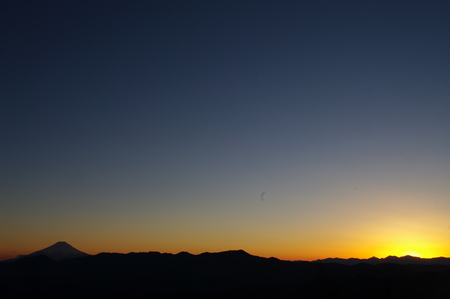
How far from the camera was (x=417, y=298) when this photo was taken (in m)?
48.4

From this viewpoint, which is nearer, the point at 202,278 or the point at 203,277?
the point at 202,278

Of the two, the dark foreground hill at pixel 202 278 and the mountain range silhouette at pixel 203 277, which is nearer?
the dark foreground hill at pixel 202 278

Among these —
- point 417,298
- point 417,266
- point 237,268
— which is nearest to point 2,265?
point 237,268

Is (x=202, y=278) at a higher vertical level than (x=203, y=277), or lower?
lower

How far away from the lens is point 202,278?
234 ft

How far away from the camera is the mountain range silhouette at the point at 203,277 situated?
177 feet

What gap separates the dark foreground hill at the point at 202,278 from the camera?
53.8 m

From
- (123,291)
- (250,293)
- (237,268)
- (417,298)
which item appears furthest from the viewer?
(237,268)

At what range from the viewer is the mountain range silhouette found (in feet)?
177

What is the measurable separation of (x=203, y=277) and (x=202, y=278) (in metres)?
0.43

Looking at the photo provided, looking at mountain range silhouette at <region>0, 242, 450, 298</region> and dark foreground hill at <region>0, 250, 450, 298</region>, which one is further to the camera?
mountain range silhouette at <region>0, 242, 450, 298</region>

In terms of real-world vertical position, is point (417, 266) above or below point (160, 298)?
above

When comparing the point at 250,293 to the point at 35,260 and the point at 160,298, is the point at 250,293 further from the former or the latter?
the point at 35,260

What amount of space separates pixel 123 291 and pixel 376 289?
46.3m
